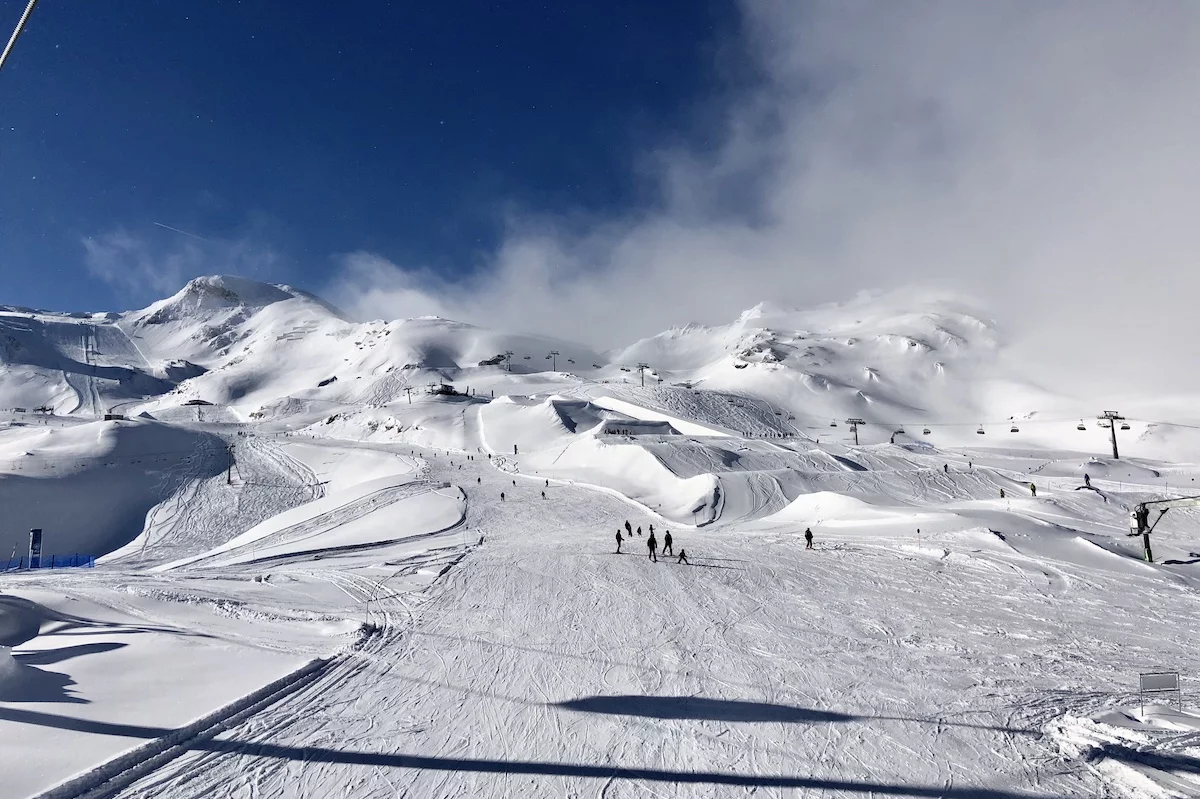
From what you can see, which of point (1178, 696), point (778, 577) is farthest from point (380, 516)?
point (1178, 696)

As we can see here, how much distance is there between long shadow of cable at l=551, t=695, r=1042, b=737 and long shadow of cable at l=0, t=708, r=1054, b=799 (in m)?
1.53

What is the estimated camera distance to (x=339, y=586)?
16594 mm

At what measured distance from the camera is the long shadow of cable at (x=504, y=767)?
6.99m

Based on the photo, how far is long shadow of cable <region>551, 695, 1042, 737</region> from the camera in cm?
871

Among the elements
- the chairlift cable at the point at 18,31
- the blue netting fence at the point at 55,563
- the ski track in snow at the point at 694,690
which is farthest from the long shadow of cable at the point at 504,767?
the blue netting fence at the point at 55,563

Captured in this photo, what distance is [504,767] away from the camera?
24.0 feet

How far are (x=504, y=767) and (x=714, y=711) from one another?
3.29m

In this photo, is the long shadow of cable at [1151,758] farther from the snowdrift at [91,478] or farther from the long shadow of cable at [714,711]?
the snowdrift at [91,478]

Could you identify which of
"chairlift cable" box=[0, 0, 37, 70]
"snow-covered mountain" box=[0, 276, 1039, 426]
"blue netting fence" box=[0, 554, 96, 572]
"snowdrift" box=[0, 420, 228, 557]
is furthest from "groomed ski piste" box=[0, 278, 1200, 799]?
"snow-covered mountain" box=[0, 276, 1039, 426]

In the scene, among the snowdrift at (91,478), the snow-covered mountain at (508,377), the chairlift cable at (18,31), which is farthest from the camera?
the snow-covered mountain at (508,377)

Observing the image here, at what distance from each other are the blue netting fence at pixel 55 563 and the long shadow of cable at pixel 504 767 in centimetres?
Result: 2798

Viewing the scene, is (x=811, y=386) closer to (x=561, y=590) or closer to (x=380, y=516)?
(x=380, y=516)

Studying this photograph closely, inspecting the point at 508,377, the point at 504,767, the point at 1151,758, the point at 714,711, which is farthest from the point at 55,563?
the point at 508,377

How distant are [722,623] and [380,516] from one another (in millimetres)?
22907
